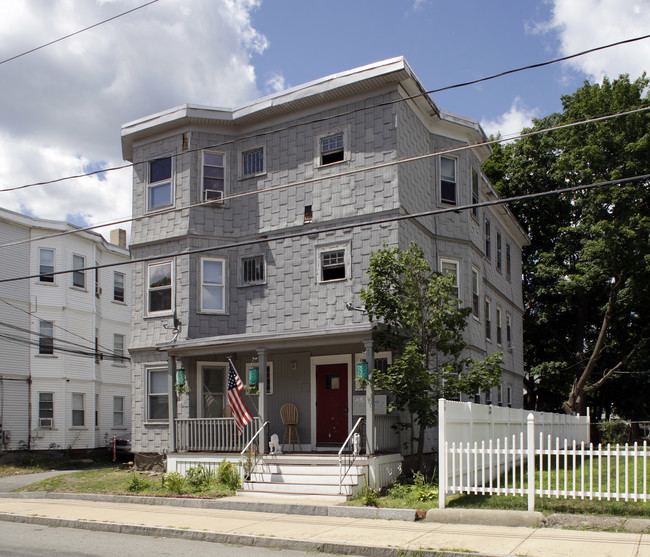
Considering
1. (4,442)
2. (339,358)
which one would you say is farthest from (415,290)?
(4,442)

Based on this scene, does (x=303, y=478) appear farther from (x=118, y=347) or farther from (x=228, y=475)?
(x=118, y=347)

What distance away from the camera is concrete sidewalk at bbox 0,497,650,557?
30.9 ft

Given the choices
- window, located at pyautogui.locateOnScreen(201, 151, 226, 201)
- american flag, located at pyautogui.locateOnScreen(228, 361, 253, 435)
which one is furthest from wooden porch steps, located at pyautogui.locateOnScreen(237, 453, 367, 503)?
window, located at pyautogui.locateOnScreen(201, 151, 226, 201)

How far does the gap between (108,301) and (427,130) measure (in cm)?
2089

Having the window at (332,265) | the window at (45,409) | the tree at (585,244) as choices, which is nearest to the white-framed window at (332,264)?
the window at (332,265)

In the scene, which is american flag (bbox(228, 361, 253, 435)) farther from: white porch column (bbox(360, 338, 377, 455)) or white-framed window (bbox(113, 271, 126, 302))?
white-framed window (bbox(113, 271, 126, 302))

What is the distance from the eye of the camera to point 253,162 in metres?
20.9

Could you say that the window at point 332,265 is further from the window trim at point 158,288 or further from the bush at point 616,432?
the bush at point 616,432

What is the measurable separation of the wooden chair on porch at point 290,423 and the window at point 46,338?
16.8 meters

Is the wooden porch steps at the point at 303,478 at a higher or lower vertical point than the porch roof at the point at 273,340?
lower

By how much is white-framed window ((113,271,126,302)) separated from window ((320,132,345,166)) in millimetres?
19621

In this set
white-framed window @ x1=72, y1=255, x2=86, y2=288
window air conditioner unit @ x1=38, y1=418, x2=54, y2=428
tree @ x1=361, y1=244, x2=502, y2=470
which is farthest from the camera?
white-framed window @ x1=72, y1=255, x2=86, y2=288

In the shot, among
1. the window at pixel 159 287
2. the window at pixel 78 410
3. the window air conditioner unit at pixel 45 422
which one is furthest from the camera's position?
the window at pixel 78 410

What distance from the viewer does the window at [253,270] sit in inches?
794
